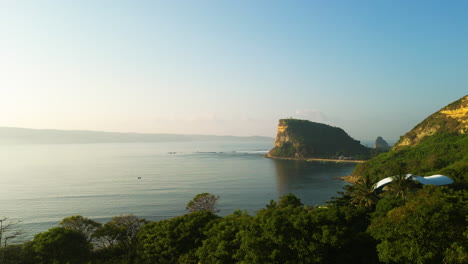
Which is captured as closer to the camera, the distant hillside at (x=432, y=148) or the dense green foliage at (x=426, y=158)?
the dense green foliage at (x=426, y=158)

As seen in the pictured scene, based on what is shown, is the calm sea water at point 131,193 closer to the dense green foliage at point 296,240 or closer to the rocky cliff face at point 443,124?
the dense green foliage at point 296,240

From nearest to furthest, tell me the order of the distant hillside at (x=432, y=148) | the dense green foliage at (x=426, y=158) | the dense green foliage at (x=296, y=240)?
1. the dense green foliage at (x=296, y=240)
2. the dense green foliage at (x=426, y=158)
3. the distant hillside at (x=432, y=148)

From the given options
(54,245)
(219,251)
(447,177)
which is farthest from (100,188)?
(447,177)

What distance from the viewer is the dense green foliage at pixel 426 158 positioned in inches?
3772

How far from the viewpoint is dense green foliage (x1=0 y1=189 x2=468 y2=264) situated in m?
24.8

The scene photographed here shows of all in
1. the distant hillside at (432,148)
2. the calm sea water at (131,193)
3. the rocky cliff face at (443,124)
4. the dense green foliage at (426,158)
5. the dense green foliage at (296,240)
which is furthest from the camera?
the rocky cliff face at (443,124)

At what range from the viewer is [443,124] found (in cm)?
13475

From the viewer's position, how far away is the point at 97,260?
3694cm

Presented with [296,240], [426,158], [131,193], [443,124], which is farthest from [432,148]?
[131,193]

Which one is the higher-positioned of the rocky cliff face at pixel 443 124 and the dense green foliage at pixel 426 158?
the rocky cliff face at pixel 443 124

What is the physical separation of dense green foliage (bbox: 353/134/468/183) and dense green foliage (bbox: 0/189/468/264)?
207 feet

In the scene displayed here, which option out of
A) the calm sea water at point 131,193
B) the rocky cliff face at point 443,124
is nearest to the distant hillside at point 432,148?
the rocky cliff face at point 443,124

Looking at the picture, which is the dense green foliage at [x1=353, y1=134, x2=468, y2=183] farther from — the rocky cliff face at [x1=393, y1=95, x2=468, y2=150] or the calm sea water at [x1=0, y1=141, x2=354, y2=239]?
the calm sea water at [x1=0, y1=141, x2=354, y2=239]

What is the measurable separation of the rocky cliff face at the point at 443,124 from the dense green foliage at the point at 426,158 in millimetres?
6124
